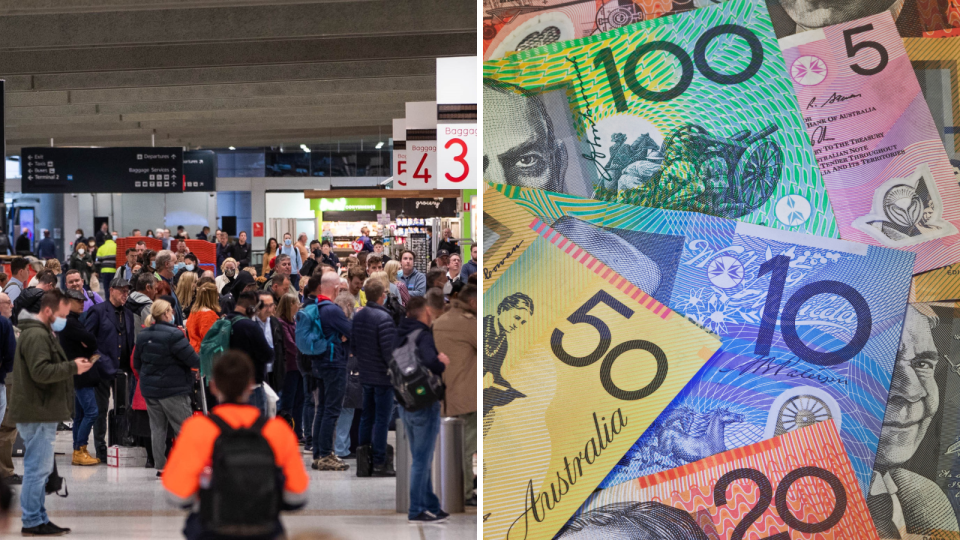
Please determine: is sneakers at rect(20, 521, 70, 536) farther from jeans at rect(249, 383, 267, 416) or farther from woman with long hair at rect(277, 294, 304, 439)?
woman with long hair at rect(277, 294, 304, 439)

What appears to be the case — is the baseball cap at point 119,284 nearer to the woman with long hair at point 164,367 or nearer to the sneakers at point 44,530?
the woman with long hair at point 164,367

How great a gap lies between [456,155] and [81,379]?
4443mm

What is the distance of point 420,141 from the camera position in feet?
41.5

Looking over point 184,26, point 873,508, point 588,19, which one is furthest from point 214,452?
point 184,26

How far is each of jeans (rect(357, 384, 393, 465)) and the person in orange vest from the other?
456 cm

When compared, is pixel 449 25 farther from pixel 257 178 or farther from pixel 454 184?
pixel 257 178

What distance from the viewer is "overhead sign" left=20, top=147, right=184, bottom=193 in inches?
801

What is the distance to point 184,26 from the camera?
40.3ft

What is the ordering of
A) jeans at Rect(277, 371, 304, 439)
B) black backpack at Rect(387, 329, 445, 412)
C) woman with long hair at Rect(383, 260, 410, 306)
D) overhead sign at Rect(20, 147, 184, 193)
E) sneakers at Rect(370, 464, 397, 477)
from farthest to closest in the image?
overhead sign at Rect(20, 147, 184, 193), woman with long hair at Rect(383, 260, 410, 306), jeans at Rect(277, 371, 304, 439), sneakers at Rect(370, 464, 397, 477), black backpack at Rect(387, 329, 445, 412)

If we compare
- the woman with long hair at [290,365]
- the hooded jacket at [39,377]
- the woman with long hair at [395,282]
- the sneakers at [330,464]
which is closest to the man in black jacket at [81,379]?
the hooded jacket at [39,377]

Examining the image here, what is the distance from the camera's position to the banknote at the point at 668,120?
12.6ft

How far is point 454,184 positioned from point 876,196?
657 cm

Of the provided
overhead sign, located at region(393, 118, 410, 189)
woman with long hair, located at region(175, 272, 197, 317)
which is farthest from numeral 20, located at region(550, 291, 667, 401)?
overhead sign, located at region(393, 118, 410, 189)

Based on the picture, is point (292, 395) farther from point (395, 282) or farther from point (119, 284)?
point (395, 282)
